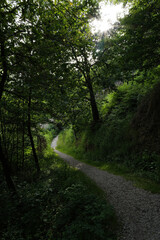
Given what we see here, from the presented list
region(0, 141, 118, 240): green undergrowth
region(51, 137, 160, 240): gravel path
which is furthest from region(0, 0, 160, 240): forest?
region(51, 137, 160, 240): gravel path

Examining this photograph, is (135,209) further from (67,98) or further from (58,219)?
(67,98)

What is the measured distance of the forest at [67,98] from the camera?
3.41 m

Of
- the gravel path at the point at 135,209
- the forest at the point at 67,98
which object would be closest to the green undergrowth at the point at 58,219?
the forest at the point at 67,98

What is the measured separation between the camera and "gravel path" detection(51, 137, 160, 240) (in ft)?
9.55

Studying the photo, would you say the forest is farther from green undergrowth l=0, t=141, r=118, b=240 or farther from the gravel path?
the gravel path

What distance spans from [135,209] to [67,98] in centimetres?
394

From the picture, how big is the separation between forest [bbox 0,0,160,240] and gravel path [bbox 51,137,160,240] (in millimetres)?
351

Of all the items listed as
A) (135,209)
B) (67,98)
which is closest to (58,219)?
(135,209)

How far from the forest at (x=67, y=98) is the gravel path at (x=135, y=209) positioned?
0.35 m

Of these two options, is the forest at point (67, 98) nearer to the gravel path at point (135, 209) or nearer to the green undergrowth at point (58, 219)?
the green undergrowth at point (58, 219)

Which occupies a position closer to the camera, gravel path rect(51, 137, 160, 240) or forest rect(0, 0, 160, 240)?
gravel path rect(51, 137, 160, 240)

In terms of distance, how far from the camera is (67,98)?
13.2ft

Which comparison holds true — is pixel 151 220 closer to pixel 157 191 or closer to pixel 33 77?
pixel 157 191

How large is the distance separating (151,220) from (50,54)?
212 inches
